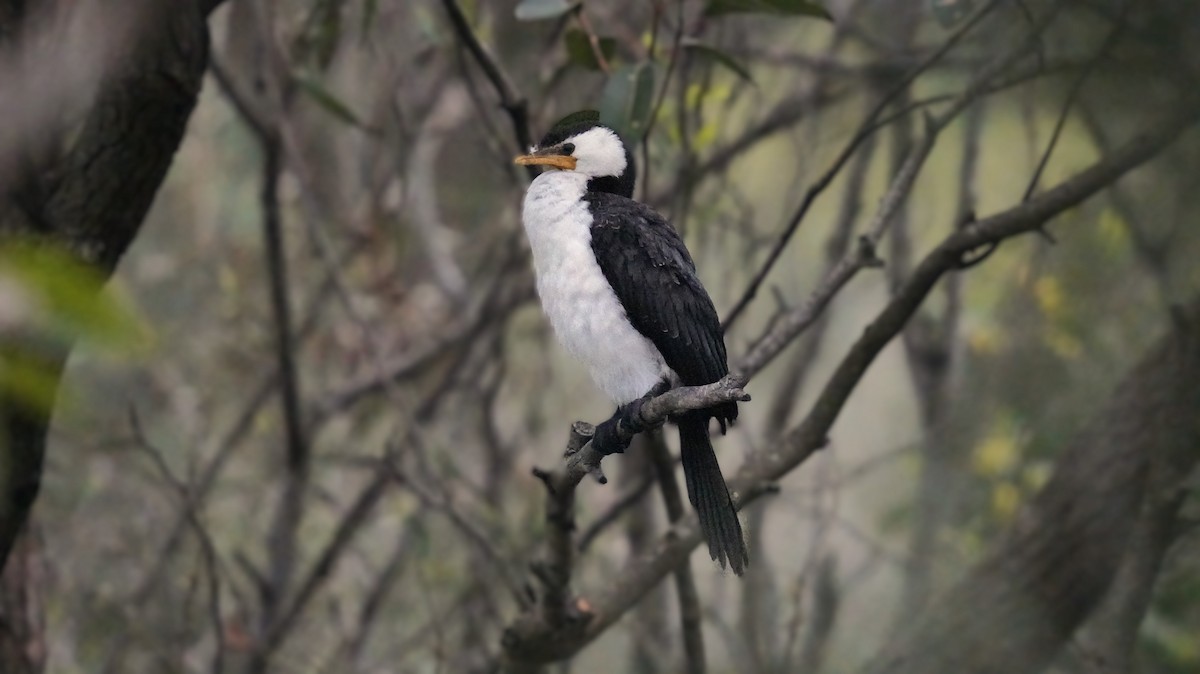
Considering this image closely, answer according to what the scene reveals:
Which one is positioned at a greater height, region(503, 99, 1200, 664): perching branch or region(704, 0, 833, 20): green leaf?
region(704, 0, 833, 20): green leaf

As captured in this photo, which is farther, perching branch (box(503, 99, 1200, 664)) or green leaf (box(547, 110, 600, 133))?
perching branch (box(503, 99, 1200, 664))

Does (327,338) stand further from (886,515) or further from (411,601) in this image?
(886,515)

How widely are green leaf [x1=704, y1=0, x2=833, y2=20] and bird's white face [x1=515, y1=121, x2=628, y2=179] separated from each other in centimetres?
70

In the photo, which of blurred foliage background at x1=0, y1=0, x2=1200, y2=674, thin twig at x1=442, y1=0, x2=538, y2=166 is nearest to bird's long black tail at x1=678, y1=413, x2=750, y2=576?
thin twig at x1=442, y1=0, x2=538, y2=166

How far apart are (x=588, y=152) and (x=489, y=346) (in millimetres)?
3225

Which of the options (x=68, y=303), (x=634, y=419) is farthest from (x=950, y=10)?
(x=68, y=303)

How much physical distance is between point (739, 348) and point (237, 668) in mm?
2257

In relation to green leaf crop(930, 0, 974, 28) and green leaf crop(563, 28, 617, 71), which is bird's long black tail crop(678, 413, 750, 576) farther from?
green leaf crop(930, 0, 974, 28)

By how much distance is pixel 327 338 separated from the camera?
5.64 metres

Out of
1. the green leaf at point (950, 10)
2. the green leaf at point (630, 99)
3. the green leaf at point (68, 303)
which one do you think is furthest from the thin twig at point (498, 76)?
the green leaf at point (68, 303)

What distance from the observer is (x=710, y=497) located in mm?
1784

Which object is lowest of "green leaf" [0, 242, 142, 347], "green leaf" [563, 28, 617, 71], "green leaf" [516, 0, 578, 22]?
"green leaf" [0, 242, 142, 347]

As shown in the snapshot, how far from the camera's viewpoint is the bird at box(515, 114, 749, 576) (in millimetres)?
1850

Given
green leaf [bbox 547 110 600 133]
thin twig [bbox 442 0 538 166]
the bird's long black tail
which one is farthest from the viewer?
thin twig [bbox 442 0 538 166]
